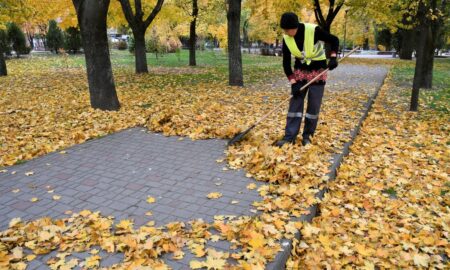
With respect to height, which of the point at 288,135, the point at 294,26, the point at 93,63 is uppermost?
the point at 294,26

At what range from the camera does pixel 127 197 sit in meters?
4.22

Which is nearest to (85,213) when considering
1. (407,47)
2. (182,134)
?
(182,134)

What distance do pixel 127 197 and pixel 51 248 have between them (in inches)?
44.3

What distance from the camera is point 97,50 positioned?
8.31m

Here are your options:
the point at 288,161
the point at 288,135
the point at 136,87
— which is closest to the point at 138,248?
the point at 288,161

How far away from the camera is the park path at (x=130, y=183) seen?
3.85m

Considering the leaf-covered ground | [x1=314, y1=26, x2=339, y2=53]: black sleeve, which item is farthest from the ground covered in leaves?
[x1=314, y1=26, x2=339, y2=53]: black sleeve

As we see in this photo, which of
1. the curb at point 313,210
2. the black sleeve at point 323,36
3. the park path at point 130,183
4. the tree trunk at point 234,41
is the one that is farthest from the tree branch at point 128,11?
the black sleeve at point 323,36

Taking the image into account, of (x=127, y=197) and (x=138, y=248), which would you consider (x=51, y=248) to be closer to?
(x=138, y=248)

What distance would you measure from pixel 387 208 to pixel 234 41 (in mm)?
8904

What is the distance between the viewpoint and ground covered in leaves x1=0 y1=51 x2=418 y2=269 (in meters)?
3.16

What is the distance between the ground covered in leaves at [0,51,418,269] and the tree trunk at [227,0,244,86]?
0.61 m

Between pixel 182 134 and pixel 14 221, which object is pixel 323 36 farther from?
pixel 14 221

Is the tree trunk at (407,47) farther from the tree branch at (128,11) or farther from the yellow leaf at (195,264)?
the yellow leaf at (195,264)
